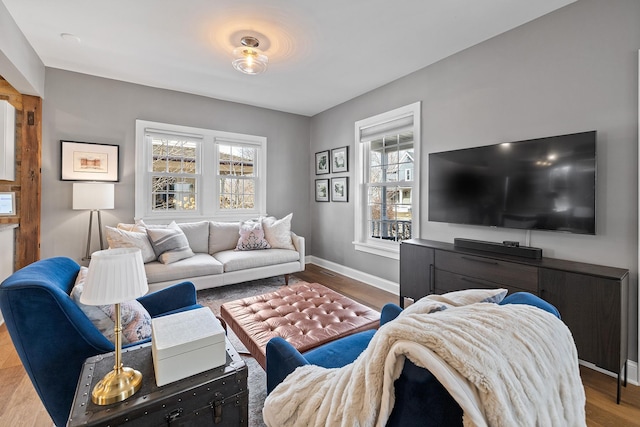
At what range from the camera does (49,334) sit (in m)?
1.14

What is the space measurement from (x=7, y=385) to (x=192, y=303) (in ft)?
4.07

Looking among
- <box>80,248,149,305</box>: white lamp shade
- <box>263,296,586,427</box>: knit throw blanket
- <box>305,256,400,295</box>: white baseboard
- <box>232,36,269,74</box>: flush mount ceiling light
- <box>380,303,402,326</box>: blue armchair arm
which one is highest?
<box>232,36,269,74</box>: flush mount ceiling light

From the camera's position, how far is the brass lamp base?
3.26 ft

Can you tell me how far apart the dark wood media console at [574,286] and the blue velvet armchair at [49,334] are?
8.24ft

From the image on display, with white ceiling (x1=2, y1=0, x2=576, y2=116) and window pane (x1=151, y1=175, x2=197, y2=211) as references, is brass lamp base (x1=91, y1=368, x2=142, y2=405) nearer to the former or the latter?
white ceiling (x1=2, y1=0, x2=576, y2=116)

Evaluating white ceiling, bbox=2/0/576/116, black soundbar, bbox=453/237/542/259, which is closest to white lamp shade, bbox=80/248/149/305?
white ceiling, bbox=2/0/576/116

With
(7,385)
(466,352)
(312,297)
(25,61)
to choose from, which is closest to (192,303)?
(312,297)

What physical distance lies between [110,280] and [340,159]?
388 cm

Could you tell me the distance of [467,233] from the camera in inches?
117

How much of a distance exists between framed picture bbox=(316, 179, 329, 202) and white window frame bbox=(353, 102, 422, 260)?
765 millimetres

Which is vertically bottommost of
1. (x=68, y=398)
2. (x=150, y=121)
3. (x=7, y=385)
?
(x=7, y=385)

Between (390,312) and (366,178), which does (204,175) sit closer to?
(366,178)

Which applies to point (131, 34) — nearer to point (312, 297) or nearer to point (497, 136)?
point (312, 297)

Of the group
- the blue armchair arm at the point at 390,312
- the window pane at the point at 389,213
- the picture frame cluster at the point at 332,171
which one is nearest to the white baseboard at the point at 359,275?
the window pane at the point at 389,213
